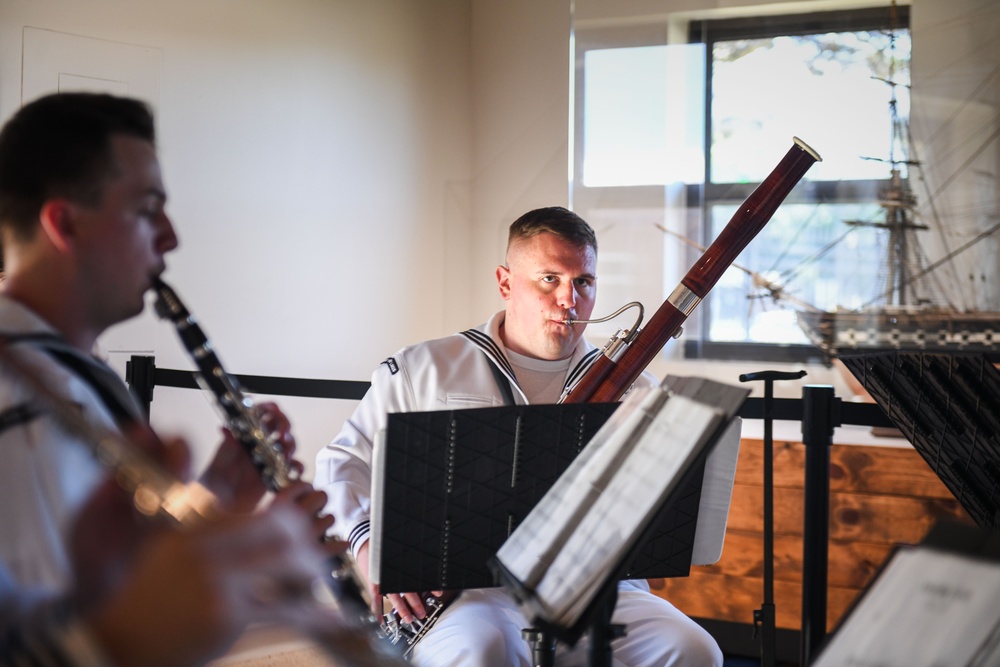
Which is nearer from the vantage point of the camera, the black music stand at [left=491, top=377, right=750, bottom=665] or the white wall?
the black music stand at [left=491, top=377, right=750, bottom=665]

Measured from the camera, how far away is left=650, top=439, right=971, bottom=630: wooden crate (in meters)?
3.31

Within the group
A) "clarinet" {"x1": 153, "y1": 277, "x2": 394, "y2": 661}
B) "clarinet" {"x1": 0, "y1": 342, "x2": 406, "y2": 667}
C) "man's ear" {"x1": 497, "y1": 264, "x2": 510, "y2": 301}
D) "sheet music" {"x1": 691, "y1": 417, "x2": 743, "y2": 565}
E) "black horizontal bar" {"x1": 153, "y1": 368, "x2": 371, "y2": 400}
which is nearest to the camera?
"clarinet" {"x1": 0, "y1": 342, "x2": 406, "y2": 667}

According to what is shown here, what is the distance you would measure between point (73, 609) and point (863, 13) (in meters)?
4.23

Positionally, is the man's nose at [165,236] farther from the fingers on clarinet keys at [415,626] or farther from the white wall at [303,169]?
the white wall at [303,169]

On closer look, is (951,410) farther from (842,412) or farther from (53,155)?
(53,155)

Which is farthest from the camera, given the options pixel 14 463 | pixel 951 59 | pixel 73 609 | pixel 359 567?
pixel 951 59

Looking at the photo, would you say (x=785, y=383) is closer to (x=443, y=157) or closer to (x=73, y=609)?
(x=443, y=157)

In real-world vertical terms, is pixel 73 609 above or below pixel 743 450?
above

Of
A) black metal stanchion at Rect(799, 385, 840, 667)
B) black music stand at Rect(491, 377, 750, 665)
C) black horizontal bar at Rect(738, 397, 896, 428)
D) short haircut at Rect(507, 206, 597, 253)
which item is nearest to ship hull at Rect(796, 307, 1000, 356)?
black horizontal bar at Rect(738, 397, 896, 428)

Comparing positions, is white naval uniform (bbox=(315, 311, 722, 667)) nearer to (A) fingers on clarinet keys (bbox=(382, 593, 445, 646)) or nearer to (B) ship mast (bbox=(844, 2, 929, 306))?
(A) fingers on clarinet keys (bbox=(382, 593, 445, 646))

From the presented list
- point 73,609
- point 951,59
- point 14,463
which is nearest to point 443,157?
point 951,59

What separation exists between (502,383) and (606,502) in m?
1.28

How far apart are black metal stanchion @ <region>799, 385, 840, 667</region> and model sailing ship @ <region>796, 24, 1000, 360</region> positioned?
6.38 feet

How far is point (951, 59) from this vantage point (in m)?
3.94
